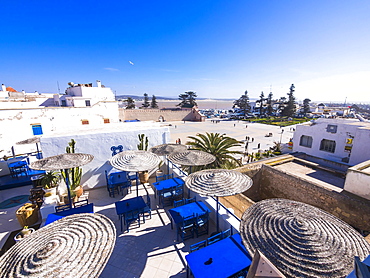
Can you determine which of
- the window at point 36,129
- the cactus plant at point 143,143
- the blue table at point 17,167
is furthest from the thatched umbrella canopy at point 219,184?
the window at point 36,129

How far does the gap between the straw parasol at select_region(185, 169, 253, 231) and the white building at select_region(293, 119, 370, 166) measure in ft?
53.8

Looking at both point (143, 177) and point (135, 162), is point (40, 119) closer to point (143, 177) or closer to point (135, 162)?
point (143, 177)

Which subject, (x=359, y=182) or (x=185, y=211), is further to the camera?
(x=359, y=182)

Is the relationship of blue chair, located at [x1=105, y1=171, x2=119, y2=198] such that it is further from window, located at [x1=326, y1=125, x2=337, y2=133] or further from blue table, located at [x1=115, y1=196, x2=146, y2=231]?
window, located at [x1=326, y1=125, x2=337, y2=133]

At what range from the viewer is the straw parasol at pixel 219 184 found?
5008 millimetres

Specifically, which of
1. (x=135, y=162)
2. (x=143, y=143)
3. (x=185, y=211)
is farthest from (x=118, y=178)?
(x=185, y=211)

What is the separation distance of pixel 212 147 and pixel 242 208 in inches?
157

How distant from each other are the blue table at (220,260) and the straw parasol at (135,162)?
132 inches

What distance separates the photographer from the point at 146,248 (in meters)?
5.52

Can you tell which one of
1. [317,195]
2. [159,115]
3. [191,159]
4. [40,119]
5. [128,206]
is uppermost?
[40,119]

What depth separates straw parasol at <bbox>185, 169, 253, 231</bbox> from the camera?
5008 millimetres

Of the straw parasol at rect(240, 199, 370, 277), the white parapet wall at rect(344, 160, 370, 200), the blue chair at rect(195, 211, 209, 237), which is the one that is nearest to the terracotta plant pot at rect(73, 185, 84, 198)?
the blue chair at rect(195, 211, 209, 237)

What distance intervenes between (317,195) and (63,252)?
12194mm

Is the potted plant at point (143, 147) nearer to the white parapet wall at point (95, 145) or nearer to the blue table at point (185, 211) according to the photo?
the white parapet wall at point (95, 145)
